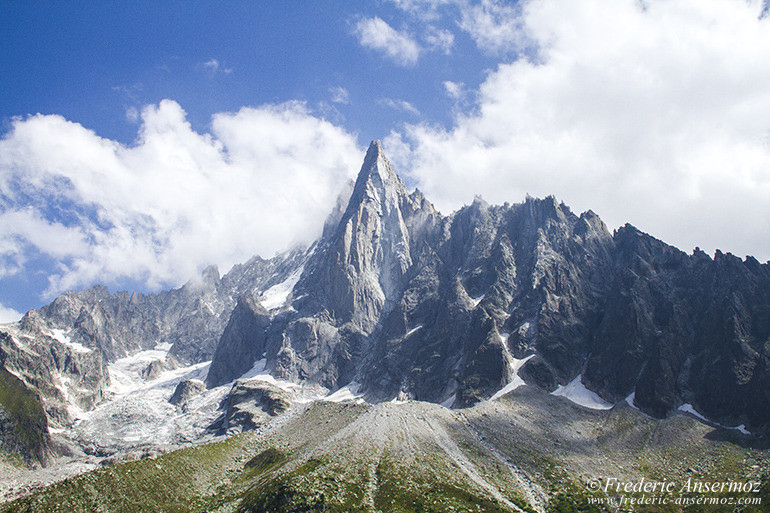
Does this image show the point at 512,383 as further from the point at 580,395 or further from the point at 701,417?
the point at 701,417

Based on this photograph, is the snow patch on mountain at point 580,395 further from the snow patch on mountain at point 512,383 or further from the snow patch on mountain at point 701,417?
the snow patch on mountain at point 701,417

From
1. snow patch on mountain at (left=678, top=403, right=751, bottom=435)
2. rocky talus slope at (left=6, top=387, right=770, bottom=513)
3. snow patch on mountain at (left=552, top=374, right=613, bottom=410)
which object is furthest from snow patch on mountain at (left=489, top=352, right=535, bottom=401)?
snow patch on mountain at (left=678, top=403, right=751, bottom=435)

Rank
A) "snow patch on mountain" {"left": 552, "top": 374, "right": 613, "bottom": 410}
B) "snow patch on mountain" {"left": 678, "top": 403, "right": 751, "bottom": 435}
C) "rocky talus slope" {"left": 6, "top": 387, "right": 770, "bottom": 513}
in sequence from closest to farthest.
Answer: "rocky talus slope" {"left": 6, "top": 387, "right": 770, "bottom": 513}, "snow patch on mountain" {"left": 678, "top": 403, "right": 751, "bottom": 435}, "snow patch on mountain" {"left": 552, "top": 374, "right": 613, "bottom": 410}

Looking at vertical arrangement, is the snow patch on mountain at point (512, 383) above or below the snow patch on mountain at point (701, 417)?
above

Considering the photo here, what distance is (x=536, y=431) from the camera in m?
140

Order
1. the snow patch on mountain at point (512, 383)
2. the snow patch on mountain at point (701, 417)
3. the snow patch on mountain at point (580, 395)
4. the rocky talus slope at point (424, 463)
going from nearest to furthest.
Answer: the rocky talus slope at point (424, 463) < the snow patch on mountain at point (701, 417) < the snow patch on mountain at point (580, 395) < the snow patch on mountain at point (512, 383)

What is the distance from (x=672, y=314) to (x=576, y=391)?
5301 centimetres

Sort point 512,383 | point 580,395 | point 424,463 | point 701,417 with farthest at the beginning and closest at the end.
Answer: point 512,383 < point 580,395 < point 701,417 < point 424,463

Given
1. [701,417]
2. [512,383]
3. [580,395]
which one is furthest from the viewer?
[512,383]

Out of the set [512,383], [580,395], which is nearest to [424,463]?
[512,383]

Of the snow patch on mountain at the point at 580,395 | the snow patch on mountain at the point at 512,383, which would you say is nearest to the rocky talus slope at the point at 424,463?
the snow patch on mountain at the point at 580,395

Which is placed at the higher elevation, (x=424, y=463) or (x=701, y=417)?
(x=701, y=417)

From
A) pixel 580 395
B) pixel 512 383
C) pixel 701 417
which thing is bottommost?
pixel 701 417

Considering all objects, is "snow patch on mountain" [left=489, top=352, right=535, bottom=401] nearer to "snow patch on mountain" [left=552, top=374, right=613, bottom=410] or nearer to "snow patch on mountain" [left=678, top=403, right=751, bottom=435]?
"snow patch on mountain" [left=552, top=374, right=613, bottom=410]
